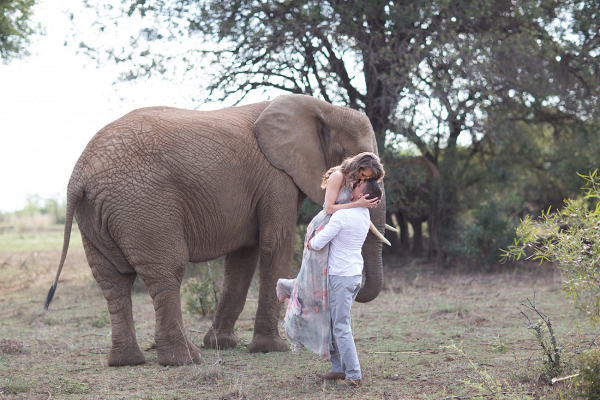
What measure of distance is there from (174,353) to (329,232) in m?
2.24

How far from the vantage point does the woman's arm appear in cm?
483

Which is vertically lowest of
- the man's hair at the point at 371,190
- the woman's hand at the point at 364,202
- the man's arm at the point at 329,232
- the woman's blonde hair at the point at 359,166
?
the man's arm at the point at 329,232

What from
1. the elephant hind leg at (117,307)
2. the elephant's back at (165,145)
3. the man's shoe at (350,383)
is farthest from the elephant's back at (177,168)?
the man's shoe at (350,383)

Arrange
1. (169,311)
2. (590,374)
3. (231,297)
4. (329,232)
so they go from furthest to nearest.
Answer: (231,297)
(169,311)
(329,232)
(590,374)

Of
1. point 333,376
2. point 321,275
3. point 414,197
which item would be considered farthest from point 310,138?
point 414,197

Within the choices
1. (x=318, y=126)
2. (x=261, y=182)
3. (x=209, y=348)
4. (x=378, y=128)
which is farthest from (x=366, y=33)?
(x=209, y=348)

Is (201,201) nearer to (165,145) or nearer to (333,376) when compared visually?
(165,145)

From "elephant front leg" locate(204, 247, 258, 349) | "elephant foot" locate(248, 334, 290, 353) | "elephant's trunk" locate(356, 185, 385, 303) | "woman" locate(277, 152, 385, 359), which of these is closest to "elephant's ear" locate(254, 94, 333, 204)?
"elephant's trunk" locate(356, 185, 385, 303)

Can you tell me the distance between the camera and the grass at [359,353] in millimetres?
4938

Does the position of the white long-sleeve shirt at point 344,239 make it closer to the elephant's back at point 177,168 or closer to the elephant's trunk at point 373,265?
the elephant's trunk at point 373,265

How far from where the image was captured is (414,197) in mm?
14406

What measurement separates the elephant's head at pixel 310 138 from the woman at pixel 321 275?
1.58 m

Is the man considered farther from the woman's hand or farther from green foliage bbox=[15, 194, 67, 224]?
green foliage bbox=[15, 194, 67, 224]

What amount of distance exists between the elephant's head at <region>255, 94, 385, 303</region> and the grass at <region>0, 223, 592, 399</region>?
140 cm
